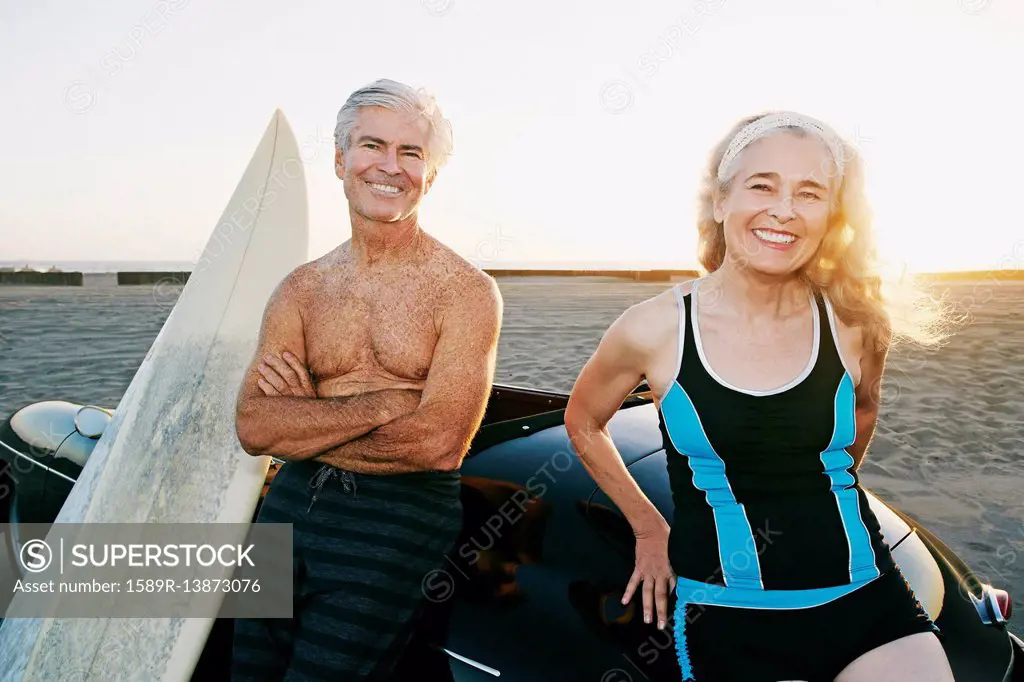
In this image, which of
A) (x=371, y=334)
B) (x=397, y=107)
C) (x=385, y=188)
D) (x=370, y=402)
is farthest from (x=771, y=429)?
(x=397, y=107)

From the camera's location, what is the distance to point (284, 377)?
2521 millimetres

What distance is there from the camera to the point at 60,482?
3.76 m

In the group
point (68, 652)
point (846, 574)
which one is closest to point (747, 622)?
point (846, 574)

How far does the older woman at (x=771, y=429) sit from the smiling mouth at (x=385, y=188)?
38.9 inches

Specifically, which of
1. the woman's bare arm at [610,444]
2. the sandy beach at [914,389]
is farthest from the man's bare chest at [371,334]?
the sandy beach at [914,389]

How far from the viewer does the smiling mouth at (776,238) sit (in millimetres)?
1889

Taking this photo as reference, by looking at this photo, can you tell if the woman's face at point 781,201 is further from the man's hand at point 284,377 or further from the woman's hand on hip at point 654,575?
the man's hand at point 284,377

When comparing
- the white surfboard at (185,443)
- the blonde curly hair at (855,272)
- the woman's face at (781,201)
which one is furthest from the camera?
the white surfboard at (185,443)

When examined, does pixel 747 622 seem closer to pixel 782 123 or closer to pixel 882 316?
pixel 882 316

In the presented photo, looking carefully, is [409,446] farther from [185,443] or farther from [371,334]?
[185,443]

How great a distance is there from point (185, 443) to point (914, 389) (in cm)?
918

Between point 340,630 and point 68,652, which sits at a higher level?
point 340,630

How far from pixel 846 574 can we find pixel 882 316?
2.32ft

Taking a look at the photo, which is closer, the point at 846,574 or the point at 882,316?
the point at 846,574
